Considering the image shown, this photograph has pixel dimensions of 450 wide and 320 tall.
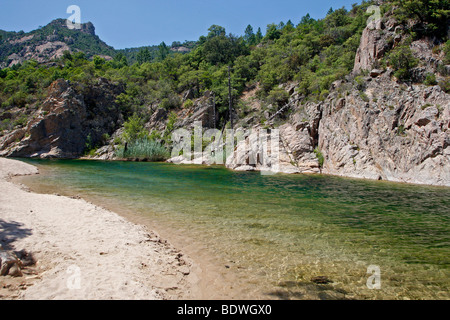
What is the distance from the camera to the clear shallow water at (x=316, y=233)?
4723mm

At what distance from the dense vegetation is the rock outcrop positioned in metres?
3.36

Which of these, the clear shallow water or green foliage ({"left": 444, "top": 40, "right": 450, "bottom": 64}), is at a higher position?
green foliage ({"left": 444, "top": 40, "right": 450, "bottom": 64})

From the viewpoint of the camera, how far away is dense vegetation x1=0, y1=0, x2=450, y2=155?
107ft

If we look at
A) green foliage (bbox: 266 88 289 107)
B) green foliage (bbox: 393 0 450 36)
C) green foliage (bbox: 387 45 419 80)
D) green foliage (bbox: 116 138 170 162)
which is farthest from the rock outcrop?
A: green foliage (bbox: 393 0 450 36)

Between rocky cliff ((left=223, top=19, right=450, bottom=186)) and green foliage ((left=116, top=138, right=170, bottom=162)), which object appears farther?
green foliage ((left=116, top=138, right=170, bottom=162))

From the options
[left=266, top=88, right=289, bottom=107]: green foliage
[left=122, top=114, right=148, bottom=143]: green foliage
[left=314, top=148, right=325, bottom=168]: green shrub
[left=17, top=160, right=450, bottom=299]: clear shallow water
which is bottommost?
[left=17, top=160, right=450, bottom=299]: clear shallow water

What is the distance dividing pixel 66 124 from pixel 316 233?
54.0 metres

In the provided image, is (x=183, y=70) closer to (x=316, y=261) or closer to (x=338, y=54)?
(x=338, y=54)

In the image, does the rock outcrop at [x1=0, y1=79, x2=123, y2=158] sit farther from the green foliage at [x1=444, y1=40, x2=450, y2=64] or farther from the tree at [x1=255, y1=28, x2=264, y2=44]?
the tree at [x1=255, y1=28, x2=264, y2=44]

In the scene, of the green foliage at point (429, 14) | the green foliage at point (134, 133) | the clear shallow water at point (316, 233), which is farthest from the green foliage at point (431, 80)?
the green foliage at point (134, 133)

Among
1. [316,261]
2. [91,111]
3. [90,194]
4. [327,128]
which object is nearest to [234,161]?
[327,128]

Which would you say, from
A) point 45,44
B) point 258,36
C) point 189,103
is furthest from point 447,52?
point 45,44

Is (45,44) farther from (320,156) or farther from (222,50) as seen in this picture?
(320,156)

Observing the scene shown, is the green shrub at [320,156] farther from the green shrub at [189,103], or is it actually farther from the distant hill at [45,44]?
the distant hill at [45,44]
